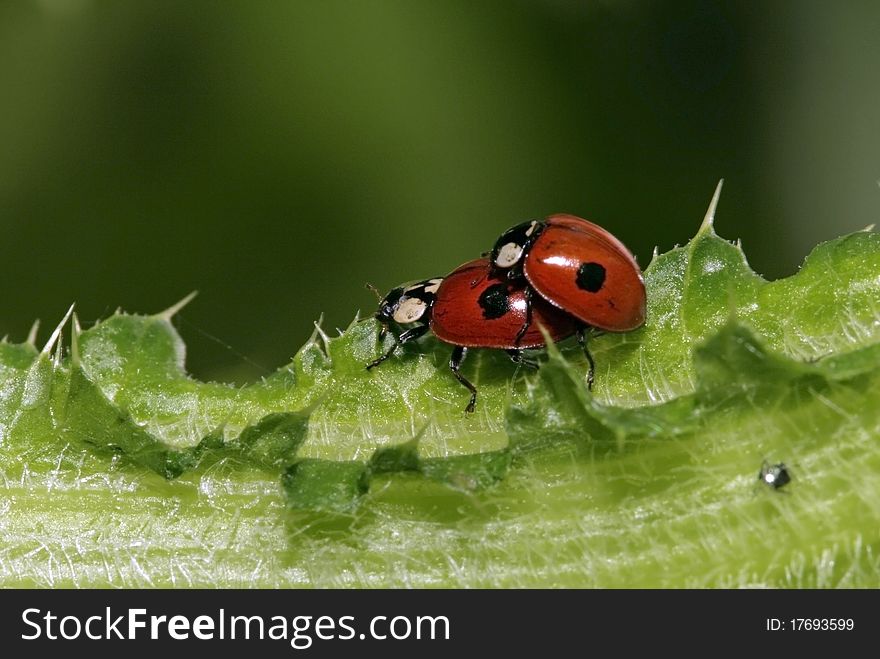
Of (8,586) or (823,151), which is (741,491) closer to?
(8,586)

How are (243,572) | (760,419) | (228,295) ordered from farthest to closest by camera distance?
(228,295), (243,572), (760,419)

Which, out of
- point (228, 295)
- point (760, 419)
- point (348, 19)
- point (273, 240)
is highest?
point (348, 19)

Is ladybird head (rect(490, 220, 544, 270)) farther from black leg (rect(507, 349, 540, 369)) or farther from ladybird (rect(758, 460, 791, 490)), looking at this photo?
ladybird (rect(758, 460, 791, 490))

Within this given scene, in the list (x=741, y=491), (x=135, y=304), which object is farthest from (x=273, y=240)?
(x=741, y=491)

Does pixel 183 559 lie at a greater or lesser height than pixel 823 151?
lesser

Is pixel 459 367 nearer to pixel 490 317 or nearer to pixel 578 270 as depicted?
pixel 490 317

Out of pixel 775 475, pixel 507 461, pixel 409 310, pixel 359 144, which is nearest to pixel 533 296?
pixel 409 310

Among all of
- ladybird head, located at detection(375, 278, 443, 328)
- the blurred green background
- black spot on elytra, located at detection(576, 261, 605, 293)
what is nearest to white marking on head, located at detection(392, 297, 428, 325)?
ladybird head, located at detection(375, 278, 443, 328)
